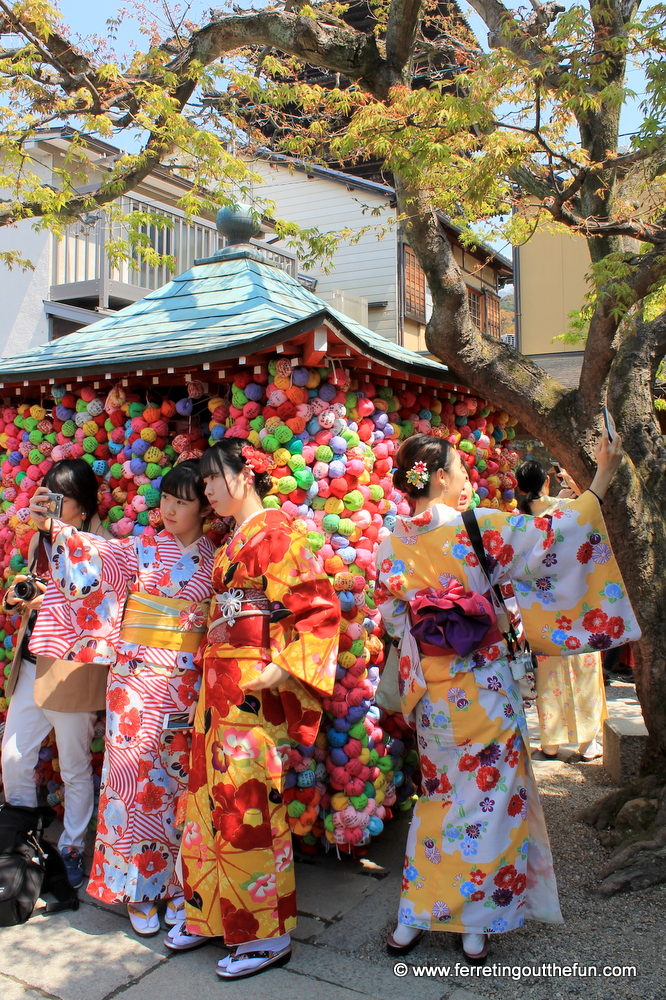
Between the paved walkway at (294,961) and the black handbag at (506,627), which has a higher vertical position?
the black handbag at (506,627)

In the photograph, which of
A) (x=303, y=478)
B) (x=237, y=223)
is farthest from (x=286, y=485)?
(x=237, y=223)

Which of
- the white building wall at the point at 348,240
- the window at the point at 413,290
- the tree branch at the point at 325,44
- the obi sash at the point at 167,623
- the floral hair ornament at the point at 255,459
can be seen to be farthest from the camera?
the window at the point at 413,290

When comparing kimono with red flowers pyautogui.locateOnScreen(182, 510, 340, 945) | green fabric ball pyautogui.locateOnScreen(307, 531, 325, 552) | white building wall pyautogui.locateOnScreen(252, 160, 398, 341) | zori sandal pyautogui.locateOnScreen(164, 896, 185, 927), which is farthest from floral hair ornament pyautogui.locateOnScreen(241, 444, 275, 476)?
white building wall pyautogui.locateOnScreen(252, 160, 398, 341)

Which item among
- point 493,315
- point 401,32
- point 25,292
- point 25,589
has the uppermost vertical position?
point 493,315

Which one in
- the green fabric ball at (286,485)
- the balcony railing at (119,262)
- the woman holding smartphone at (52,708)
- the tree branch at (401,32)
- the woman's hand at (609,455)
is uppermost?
the balcony railing at (119,262)

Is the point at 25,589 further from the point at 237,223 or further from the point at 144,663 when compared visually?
the point at 237,223

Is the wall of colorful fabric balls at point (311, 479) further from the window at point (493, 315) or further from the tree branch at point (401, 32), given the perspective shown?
the window at point (493, 315)

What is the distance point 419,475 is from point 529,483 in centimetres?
264

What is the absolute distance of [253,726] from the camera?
301 centimetres

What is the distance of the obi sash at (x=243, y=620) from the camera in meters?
3.03

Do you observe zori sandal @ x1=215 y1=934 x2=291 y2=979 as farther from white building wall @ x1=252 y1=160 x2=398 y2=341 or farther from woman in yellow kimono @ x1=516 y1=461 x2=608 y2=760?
white building wall @ x1=252 y1=160 x2=398 y2=341

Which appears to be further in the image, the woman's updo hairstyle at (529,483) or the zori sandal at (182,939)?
the woman's updo hairstyle at (529,483)

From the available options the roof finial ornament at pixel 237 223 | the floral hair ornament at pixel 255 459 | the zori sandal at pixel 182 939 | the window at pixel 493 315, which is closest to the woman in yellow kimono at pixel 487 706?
the floral hair ornament at pixel 255 459

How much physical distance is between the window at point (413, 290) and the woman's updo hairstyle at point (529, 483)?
7.98 meters
